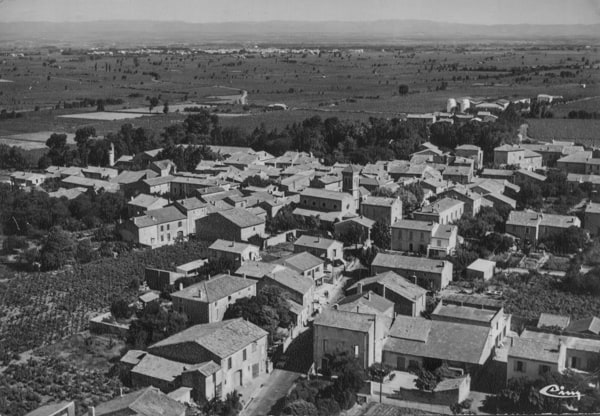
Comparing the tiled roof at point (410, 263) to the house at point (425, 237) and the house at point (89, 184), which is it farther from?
the house at point (89, 184)

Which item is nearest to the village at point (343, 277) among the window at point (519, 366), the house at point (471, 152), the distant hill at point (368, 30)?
the window at point (519, 366)

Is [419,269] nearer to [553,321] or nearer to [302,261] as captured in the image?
[302,261]

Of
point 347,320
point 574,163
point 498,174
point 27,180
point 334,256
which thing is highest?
point 347,320

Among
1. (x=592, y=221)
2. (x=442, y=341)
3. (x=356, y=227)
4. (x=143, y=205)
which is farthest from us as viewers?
(x=143, y=205)

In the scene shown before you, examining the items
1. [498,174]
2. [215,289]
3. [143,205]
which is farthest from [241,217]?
[498,174]

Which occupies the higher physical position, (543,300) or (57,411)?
(57,411)

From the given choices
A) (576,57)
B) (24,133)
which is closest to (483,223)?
(24,133)
